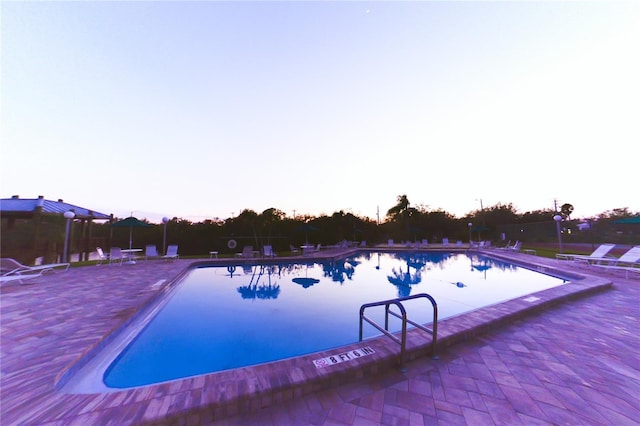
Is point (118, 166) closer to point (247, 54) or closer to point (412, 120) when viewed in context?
point (247, 54)

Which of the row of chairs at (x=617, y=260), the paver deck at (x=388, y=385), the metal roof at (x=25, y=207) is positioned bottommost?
the paver deck at (x=388, y=385)

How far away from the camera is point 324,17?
855 cm

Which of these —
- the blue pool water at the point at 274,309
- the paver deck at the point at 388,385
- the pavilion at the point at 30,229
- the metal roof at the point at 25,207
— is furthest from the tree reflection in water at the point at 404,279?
the metal roof at the point at 25,207

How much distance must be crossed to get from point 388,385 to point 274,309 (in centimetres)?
402

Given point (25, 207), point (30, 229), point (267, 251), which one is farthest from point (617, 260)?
point (30, 229)

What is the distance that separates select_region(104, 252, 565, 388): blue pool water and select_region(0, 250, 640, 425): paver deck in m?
0.84

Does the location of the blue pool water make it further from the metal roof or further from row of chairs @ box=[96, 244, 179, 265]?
the metal roof

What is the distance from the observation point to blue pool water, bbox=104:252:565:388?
349cm

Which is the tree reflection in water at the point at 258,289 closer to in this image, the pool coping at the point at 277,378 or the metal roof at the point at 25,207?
the pool coping at the point at 277,378

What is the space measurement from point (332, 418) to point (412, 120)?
41.0ft

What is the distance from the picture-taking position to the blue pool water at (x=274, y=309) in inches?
137

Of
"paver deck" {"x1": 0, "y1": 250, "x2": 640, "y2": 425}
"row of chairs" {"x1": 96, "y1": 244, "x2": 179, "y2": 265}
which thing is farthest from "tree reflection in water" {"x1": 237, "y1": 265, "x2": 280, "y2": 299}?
"row of chairs" {"x1": 96, "y1": 244, "x2": 179, "y2": 265}

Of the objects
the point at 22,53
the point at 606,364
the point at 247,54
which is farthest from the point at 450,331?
the point at 22,53

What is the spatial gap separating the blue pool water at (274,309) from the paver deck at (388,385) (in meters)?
0.84
